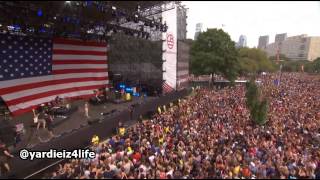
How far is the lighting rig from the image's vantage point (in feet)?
58.4

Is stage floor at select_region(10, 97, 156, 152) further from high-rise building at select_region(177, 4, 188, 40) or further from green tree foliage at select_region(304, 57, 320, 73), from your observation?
green tree foliage at select_region(304, 57, 320, 73)

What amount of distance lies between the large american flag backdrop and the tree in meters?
21.9

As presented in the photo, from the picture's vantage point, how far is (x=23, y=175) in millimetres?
13086

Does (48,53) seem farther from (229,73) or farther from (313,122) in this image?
(229,73)

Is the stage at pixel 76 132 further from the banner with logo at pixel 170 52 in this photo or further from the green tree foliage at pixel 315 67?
the green tree foliage at pixel 315 67

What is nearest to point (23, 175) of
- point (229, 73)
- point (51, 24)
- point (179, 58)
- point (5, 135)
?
point (5, 135)

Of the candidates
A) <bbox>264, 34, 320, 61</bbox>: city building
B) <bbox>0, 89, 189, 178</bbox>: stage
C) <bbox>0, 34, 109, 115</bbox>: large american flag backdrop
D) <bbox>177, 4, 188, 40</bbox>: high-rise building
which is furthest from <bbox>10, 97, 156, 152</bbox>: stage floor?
<bbox>264, 34, 320, 61</bbox>: city building

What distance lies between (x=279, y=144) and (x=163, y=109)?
475 inches

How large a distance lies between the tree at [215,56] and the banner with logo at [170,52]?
46.5ft

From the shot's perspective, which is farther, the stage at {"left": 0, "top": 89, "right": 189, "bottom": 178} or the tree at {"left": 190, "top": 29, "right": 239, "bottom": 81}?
the tree at {"left": 190, "top": 29, "right": 239, "bottom": 81}

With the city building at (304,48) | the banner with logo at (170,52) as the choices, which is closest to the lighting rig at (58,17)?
the banner with logo at (170,52)

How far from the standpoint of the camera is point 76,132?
57.1ft

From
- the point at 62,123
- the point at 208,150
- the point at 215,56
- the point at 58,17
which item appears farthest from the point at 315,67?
the point at 62,123

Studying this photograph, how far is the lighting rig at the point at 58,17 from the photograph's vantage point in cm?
1781
